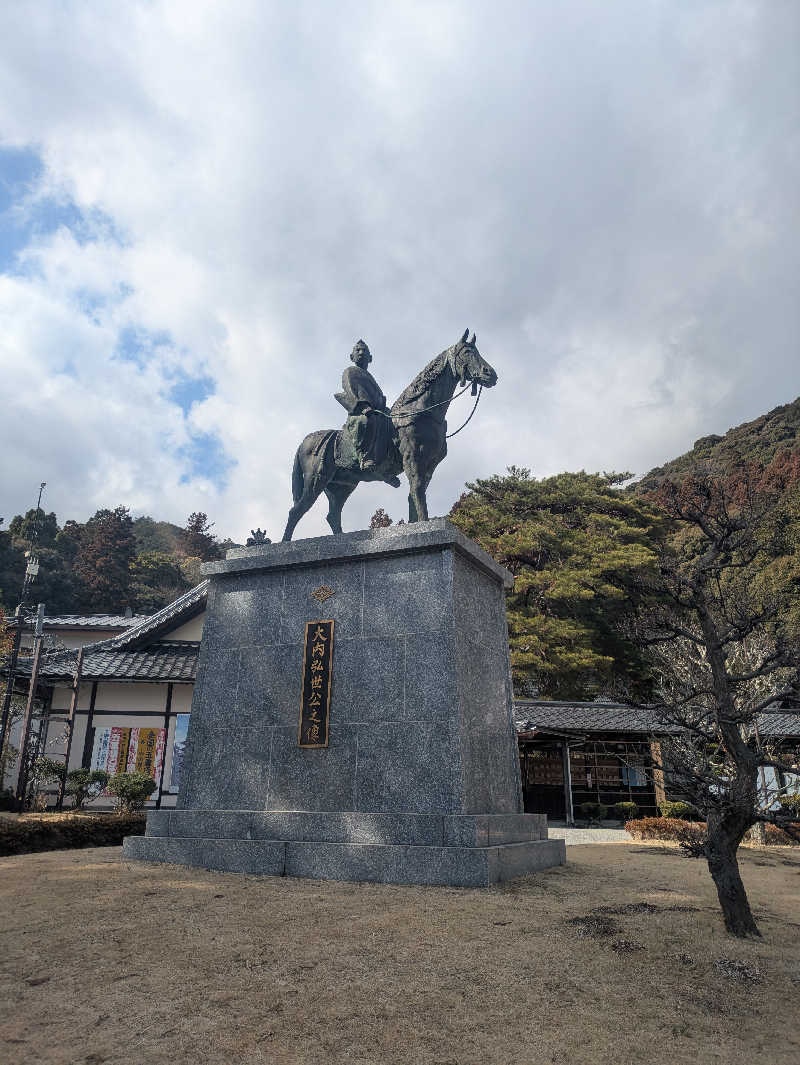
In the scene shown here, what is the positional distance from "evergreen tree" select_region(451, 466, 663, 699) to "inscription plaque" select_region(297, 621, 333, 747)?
729 inches

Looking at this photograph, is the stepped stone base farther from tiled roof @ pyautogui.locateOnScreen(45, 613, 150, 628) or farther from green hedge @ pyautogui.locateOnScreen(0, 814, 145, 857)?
tiled roof @ pyautogui.locateOnScreen(45, 613, 150, 628)

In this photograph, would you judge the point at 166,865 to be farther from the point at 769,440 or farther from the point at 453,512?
the point at 769,440

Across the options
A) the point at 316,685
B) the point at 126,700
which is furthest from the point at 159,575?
the point at 316,685

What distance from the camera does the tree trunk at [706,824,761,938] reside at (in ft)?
17.5

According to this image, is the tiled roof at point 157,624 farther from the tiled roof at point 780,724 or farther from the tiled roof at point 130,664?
the tiled roof at point 780,724

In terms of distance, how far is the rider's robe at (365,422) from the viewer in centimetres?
1015

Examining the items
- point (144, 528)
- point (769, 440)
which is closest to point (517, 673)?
point (769, 440)

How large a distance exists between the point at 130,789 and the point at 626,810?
54.9 ft

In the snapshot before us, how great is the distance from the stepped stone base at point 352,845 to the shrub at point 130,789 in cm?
608

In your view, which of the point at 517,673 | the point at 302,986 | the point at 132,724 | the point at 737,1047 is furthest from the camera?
the point at 517,673

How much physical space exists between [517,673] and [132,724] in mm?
14323

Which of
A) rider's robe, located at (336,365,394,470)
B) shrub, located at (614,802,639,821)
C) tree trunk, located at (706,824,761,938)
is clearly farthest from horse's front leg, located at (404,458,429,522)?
shrub, located at (614,802,639,821)

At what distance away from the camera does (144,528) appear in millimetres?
72688

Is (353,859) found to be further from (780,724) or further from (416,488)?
(780,724)
